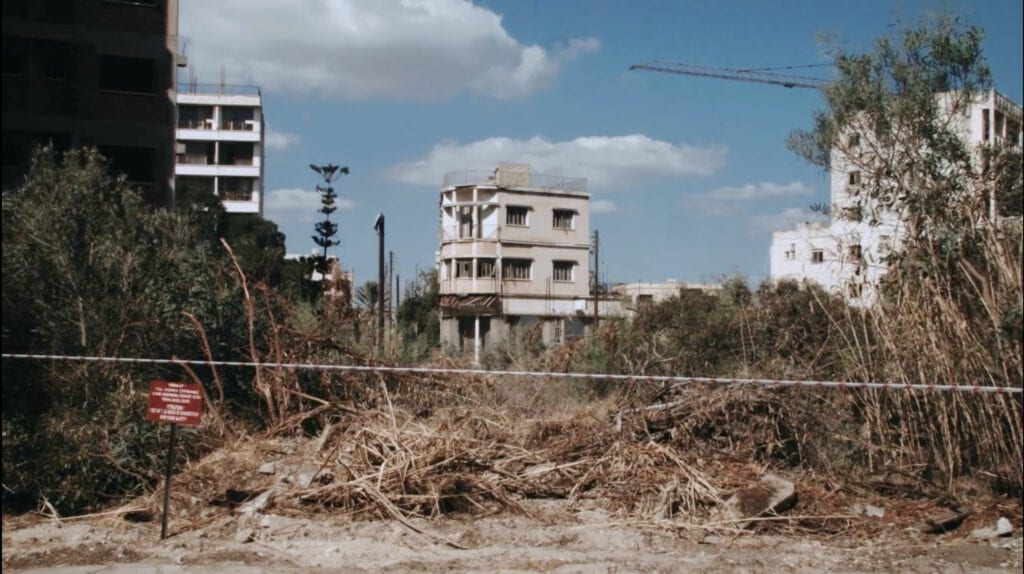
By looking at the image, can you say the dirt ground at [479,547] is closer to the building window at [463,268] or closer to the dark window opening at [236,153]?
the building window at [463,268]

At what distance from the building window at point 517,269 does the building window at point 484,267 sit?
87 centimetres

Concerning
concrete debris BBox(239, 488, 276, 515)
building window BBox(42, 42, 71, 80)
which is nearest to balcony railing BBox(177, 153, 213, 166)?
building window BBox(42, 42, 71, 80)

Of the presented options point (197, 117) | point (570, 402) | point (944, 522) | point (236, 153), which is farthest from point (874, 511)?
point (197, 117)

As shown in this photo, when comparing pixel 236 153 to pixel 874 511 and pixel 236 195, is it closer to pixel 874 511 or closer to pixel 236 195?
pixel 236 195

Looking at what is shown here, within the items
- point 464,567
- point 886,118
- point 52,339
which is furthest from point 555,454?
point 52,339

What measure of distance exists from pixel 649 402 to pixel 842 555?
11.3 feet

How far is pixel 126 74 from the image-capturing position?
2994cm

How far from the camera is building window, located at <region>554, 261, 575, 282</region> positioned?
65375mm

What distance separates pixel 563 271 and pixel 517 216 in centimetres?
525

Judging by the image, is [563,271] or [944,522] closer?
[944,522]

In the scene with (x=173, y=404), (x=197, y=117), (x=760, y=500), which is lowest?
(x=760, y=500)

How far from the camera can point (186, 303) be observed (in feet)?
37.2

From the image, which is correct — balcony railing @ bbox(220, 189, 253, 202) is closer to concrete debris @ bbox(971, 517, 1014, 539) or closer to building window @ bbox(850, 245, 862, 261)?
building window @ bbox(850, 245, 862, 261)

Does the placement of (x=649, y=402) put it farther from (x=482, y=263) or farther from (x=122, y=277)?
(x=482, y=263)
